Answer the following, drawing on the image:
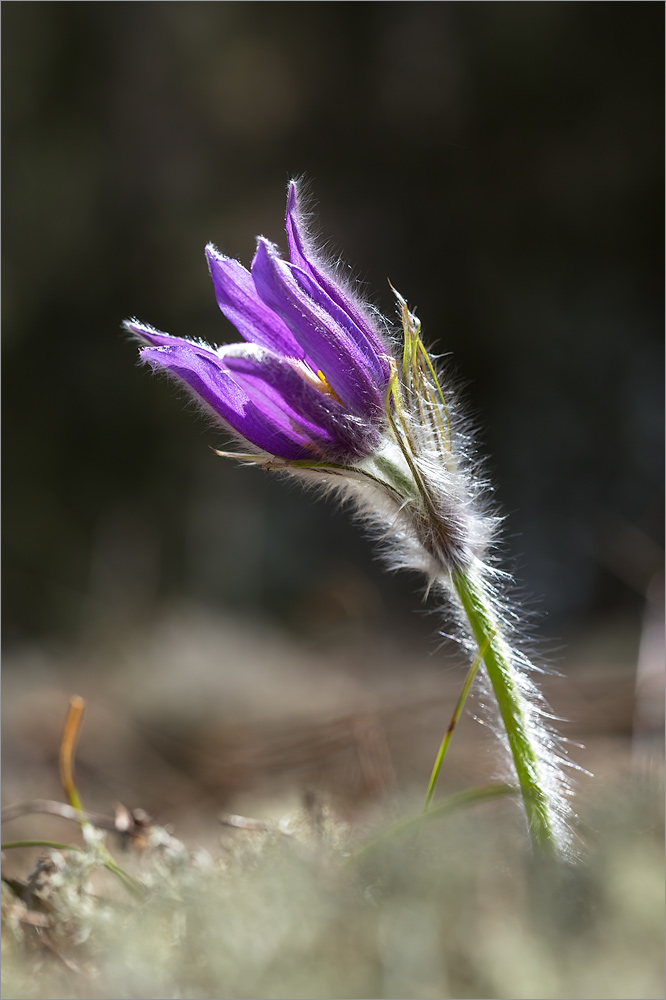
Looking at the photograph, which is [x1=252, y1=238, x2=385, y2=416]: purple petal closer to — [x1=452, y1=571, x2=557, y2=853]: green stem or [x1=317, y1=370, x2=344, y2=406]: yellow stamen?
[x1=317, y1=370, x2=344, y2=406]: yellow stamen

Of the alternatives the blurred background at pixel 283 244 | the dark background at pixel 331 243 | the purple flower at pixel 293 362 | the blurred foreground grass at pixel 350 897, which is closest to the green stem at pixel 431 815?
the blurred foreground grass at pixel 350 897

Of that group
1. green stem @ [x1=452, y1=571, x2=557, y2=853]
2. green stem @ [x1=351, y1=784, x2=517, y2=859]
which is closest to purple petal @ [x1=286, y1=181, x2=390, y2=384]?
green stem @ [x1=452, y1=571, x2=557, y2=853]

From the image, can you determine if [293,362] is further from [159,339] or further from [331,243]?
[331,243]

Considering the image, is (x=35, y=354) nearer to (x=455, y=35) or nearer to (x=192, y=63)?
(x=192, y=63)

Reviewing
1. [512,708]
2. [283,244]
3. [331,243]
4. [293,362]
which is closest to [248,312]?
[293,362]

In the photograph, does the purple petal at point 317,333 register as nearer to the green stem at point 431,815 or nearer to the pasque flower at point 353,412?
the pasque flower at point 353,412

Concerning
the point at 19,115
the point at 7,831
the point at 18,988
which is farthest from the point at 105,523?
the point at 18,988
